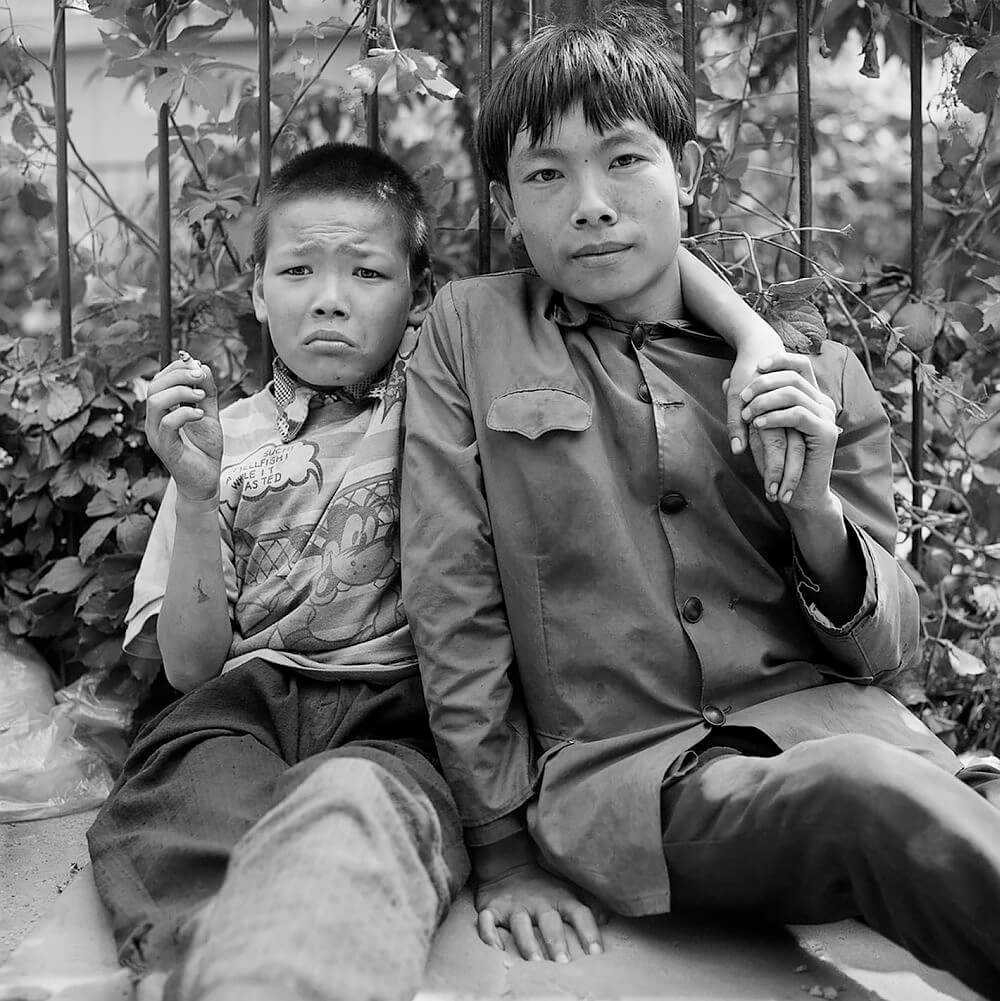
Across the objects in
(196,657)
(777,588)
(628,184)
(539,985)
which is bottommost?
(539,985)

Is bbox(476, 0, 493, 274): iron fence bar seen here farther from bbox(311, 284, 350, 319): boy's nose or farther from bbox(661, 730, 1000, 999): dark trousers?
bbox(661, 730, 1000, 999): dark trousers

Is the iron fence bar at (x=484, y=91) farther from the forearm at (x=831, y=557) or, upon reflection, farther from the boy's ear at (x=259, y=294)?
the forearm at (x=831, y=557)

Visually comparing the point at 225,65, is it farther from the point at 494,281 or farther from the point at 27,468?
the point at 27,468

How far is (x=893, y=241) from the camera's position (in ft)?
23.5

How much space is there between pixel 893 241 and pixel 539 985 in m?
6.38

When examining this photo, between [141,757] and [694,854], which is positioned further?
[141,757]

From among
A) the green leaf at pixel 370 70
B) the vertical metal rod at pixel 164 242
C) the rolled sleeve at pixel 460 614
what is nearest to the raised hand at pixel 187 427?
the rolled sleeve at pixel 460 614

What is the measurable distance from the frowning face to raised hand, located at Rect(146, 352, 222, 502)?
23cm

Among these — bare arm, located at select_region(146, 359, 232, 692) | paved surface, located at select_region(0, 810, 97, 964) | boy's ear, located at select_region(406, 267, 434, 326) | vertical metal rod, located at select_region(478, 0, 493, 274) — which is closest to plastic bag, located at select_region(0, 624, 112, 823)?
paved surface, located at select_region(0, 810, 97, 964)

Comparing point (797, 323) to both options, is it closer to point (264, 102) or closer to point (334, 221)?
point (334, 221)

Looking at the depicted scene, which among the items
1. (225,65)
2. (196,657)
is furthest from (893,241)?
(196,657)

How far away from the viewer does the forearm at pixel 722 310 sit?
1.88 metres

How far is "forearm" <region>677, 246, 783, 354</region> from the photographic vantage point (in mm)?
1879

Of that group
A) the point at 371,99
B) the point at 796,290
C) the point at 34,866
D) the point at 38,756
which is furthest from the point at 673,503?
the point at 38,756
